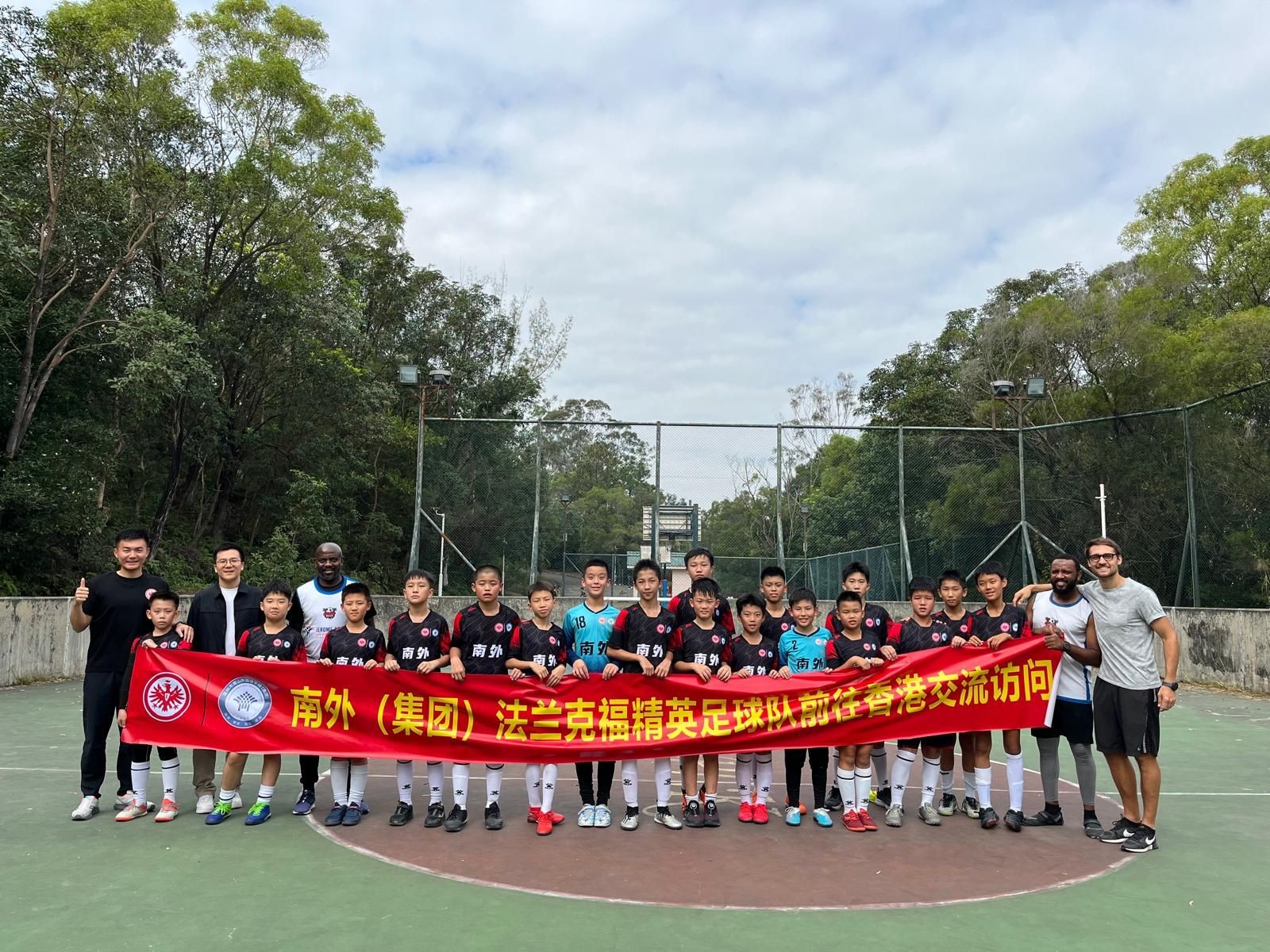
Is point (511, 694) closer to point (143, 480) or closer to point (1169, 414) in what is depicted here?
point (1169, 414)

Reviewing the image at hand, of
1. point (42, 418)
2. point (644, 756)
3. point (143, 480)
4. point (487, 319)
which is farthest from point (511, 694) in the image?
point (487, 319)

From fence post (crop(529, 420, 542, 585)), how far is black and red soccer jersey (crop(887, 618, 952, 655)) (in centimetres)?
943

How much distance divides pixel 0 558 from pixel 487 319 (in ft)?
59.0

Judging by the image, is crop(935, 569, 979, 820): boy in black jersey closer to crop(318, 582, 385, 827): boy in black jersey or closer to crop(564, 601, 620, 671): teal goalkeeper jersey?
crop(564, 601, 620, 671): teal goalkeeper jersey

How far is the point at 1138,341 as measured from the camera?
23.5 meters

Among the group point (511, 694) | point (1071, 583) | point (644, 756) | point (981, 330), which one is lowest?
point (644, 756)

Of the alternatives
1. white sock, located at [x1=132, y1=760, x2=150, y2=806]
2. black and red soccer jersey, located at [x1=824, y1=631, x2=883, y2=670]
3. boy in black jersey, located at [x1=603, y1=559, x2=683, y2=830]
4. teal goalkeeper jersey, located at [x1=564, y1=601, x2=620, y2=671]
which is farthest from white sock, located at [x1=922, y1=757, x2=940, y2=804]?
white sock, located at [x1=132, y1=760, x2=150, y2=806]

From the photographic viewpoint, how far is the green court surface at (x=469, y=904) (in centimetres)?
362

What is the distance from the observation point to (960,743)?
232 inches

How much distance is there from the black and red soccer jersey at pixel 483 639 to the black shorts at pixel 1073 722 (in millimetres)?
3443

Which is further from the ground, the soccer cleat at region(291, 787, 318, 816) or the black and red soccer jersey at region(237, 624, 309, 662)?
the black and red soccer jersey at region(237, 624, 309, 662)

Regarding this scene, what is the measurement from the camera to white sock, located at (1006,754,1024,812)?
5.39 meters

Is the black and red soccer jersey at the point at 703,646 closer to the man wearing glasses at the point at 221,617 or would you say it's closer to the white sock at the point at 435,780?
the white sock at the point at 435,780

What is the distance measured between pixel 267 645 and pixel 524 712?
1.73 meters
